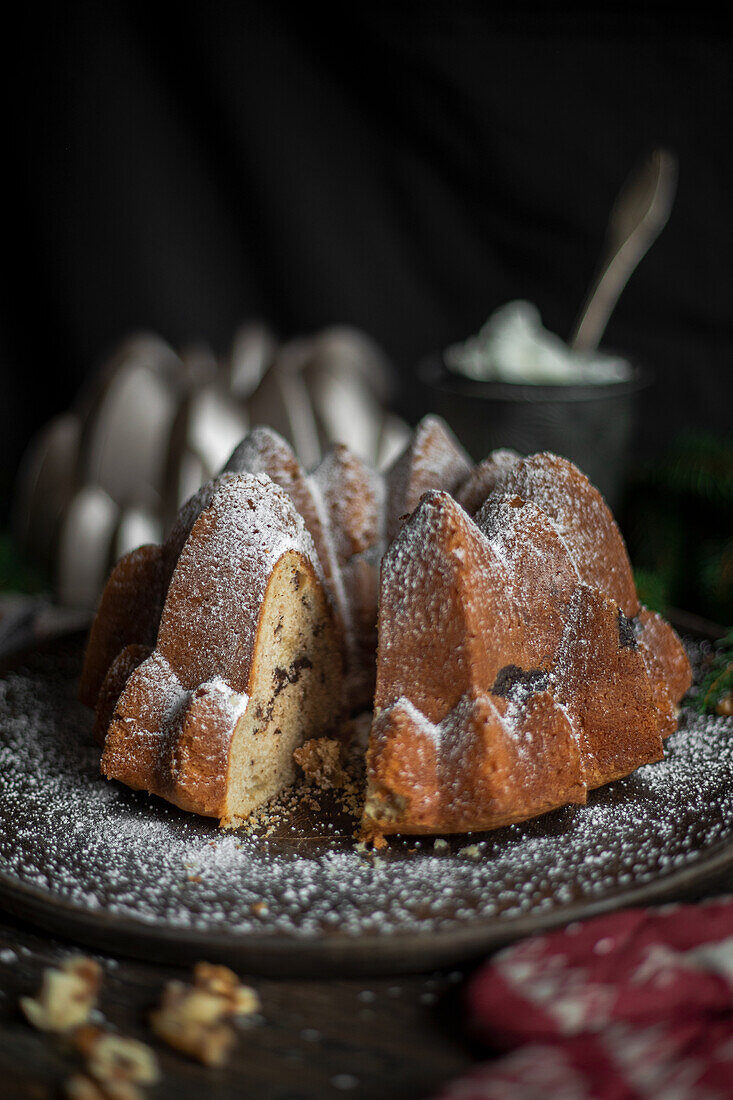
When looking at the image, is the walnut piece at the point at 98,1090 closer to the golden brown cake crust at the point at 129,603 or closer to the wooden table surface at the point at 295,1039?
the wooden table surface at the point at 295,1039

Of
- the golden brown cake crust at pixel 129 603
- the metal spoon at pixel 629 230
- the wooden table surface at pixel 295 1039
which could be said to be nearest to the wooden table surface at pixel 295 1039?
the wooden table surface at pixel 295 1039

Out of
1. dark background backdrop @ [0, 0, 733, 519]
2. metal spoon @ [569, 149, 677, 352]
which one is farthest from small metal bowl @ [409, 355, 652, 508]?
dark background backdrop @ [0, 0, 733, 519]

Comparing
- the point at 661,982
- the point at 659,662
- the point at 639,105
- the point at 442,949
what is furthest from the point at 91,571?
the point at 639,105

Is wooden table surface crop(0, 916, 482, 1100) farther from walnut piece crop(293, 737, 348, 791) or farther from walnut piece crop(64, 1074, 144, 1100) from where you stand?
walnut piece crop(293, 737, 348, 791)

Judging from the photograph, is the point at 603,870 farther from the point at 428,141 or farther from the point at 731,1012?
the point at 428,141

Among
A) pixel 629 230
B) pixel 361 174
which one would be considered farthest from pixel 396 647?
pixel 361 174

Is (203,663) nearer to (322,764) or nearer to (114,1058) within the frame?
(322,764)
